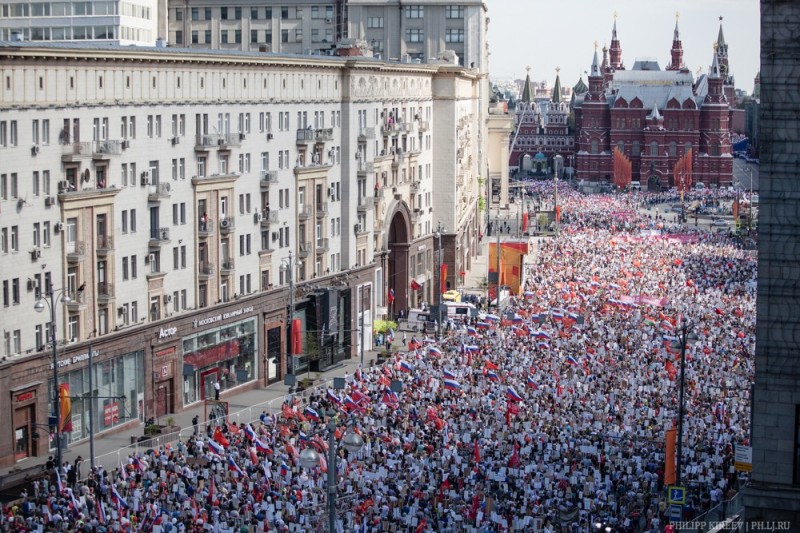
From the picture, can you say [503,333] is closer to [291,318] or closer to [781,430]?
[291,318]

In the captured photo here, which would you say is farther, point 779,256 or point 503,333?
point 503,333

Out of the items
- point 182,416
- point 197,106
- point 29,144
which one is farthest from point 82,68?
point 182,416

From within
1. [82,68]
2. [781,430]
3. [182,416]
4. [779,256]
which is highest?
[82,68]

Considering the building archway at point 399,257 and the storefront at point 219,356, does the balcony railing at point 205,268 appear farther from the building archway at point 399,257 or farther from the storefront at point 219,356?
the building archway at point 399,257

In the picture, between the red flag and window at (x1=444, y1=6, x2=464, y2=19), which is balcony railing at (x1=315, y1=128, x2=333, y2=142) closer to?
the red flag

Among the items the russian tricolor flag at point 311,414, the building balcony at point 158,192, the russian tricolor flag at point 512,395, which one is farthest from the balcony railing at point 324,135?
the russian tricolor flag at point 512,395

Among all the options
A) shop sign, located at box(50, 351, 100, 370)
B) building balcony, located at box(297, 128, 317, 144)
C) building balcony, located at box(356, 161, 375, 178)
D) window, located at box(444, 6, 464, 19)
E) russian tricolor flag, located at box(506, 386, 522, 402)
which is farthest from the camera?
window, located at box(444, 6, 464, 19)

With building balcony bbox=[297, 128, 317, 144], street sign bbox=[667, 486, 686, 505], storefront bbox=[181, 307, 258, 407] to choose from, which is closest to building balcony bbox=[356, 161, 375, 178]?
building balcony bbox=[297, 128, 317, 144]
